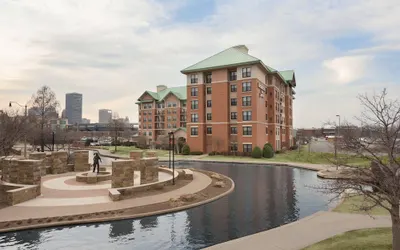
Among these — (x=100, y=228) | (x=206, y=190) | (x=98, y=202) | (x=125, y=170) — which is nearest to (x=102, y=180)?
(x=125, y=170)

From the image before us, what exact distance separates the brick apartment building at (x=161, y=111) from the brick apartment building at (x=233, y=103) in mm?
28975

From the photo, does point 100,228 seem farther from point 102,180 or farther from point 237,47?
point 237,47

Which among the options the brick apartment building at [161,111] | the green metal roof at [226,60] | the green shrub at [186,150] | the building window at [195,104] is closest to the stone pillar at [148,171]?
the green shrub at [186,150]

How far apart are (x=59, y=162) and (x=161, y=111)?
6213 cm

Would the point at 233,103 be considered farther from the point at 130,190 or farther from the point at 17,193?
the point at 17,193

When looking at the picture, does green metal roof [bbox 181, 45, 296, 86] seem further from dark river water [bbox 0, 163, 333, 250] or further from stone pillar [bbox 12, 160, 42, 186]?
stone pillar [bbox 12, 160, 42, 186]

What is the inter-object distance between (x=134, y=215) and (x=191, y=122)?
4331cm

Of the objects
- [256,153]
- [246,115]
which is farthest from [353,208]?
[246,115]

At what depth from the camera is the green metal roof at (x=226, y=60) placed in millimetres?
51622

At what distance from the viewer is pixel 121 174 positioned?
2033 centimetres

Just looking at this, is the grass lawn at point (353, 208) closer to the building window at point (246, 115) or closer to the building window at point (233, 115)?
the building window at point (246, 115)

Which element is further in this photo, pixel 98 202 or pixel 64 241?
pixel 98 202

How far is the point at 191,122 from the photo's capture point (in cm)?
5797

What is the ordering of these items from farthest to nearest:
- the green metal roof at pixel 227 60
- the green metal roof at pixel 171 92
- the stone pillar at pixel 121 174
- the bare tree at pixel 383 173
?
the green metal roof at pixel 171 92 < the green metal roof at pixel 227 60 < the stone pillar at pixel 121 174 < the bare tree at pixel 383 173
